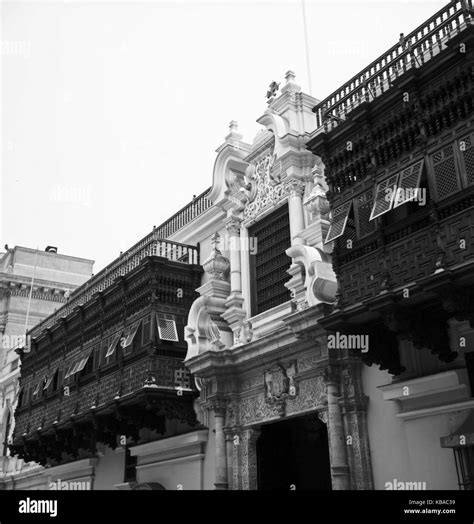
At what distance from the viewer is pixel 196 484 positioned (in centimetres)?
1547

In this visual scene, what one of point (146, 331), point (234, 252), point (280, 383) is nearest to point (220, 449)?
point (280, 383)

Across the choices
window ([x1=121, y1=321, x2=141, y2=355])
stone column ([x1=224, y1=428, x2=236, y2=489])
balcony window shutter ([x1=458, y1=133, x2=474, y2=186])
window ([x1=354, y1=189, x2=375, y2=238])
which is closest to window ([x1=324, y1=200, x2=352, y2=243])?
window ([x1=354, y1=189, x2=375, y2=238])

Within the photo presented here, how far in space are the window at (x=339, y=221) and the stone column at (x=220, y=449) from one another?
5209 mm

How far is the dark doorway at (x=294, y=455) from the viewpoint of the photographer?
1443 cm

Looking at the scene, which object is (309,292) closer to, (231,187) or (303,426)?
(303,426)

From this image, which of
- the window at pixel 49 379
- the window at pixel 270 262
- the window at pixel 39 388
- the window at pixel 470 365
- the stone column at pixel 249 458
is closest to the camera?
the window at pixel 470 365

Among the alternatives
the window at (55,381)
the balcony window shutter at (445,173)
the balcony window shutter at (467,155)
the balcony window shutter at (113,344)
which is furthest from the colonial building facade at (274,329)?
the window at (55,381)

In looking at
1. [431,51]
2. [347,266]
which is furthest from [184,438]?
[431,51]

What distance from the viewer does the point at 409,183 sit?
1045 centimetres

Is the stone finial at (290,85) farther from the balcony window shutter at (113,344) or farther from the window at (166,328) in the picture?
the balcony window shutter at (113,344)

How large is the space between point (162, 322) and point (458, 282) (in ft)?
29.2

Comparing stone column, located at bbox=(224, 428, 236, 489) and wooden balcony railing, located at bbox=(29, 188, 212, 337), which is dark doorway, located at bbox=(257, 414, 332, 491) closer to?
stone column, located at bbox=(224, 428, 236, 489)

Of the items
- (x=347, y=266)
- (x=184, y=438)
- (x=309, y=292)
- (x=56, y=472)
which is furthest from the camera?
(x=56, y=472)

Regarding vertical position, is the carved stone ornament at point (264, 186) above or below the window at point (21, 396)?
above
